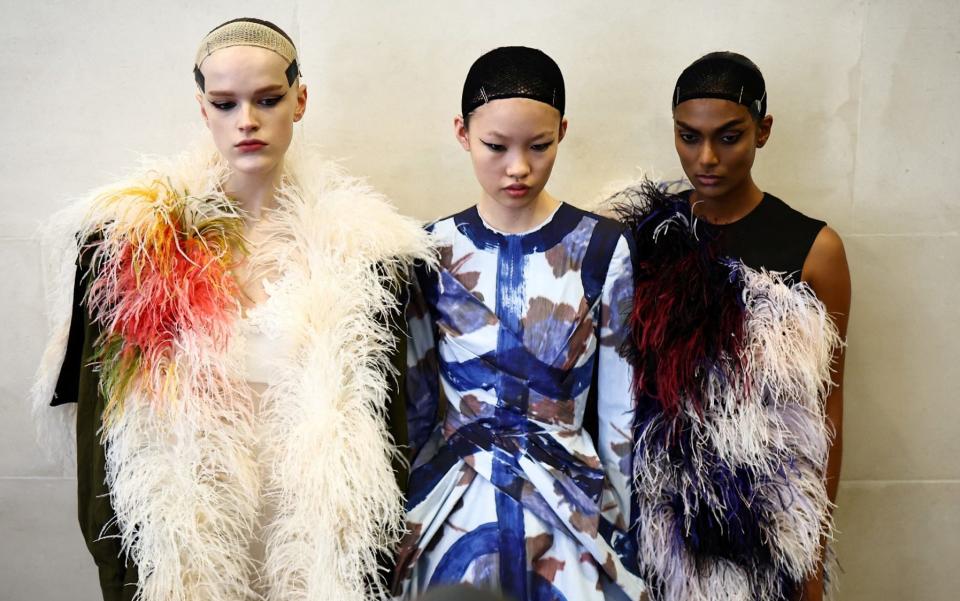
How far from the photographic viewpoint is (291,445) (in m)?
1.35

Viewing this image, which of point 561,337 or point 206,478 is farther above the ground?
point 561,337

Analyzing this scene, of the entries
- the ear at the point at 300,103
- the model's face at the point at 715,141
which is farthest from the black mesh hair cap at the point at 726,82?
the ear at the point at 300,103

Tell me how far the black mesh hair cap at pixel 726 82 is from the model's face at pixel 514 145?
33 centimetres

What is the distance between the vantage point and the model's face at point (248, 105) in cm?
138

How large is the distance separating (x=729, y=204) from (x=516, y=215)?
499 millimetres

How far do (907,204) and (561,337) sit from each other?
1.13 metres

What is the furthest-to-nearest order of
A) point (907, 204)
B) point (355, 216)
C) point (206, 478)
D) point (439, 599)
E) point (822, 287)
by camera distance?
point (907, 204), point (822, 287), point (355, 216), point (206, 478), point (439, 599)

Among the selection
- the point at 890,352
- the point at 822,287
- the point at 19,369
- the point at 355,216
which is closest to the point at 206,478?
the point at 355,216

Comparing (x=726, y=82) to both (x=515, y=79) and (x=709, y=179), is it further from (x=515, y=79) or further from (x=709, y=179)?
(x=515, y=79)

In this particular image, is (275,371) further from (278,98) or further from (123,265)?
(278,98)

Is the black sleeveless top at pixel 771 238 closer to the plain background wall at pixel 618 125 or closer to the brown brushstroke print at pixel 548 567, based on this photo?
the plain background wall at pixel 618 125

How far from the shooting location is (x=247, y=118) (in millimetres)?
1378

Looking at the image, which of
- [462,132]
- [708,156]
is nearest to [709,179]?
[708,156]

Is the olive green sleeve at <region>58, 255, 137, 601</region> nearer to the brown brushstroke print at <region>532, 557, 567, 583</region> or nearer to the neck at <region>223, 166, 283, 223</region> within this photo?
the neck at <region>223, 166, 283, 223</region>
